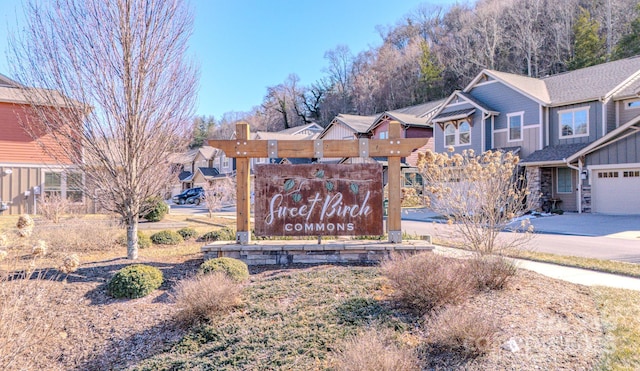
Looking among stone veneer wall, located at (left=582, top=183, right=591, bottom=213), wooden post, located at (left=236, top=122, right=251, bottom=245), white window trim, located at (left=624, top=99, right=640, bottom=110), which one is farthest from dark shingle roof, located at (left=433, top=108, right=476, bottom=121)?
wooden post, located at (left=236, top=122, right=251, bottom=245)

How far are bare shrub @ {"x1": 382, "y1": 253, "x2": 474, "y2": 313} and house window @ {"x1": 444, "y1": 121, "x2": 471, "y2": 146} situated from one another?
21.0m

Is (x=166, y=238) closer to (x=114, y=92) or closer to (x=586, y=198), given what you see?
(x=114, y=92)

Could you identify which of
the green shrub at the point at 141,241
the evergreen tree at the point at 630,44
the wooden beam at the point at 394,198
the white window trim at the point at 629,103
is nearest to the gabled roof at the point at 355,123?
the white window trim at the point at 629,103

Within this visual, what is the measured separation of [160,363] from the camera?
4090mm

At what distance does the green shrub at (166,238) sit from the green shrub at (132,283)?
13.3 feet

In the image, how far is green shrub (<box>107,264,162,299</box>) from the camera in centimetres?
549

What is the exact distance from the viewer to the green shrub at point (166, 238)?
973 cm

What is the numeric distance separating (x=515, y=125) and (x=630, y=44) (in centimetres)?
1556

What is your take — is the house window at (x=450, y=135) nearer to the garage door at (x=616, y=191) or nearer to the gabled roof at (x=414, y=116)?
the gabled roof at (x=414, y=116)

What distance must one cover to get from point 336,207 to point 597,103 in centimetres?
1826

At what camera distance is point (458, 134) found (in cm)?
2452

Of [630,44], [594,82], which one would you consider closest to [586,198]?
[594,82]

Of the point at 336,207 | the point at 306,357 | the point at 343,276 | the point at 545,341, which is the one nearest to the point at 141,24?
the point at 336,207

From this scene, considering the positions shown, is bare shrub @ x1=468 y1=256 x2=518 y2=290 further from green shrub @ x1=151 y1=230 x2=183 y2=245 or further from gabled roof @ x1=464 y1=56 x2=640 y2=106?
gabled roof @ x1=464 y1=56 x2=640 y2=106
